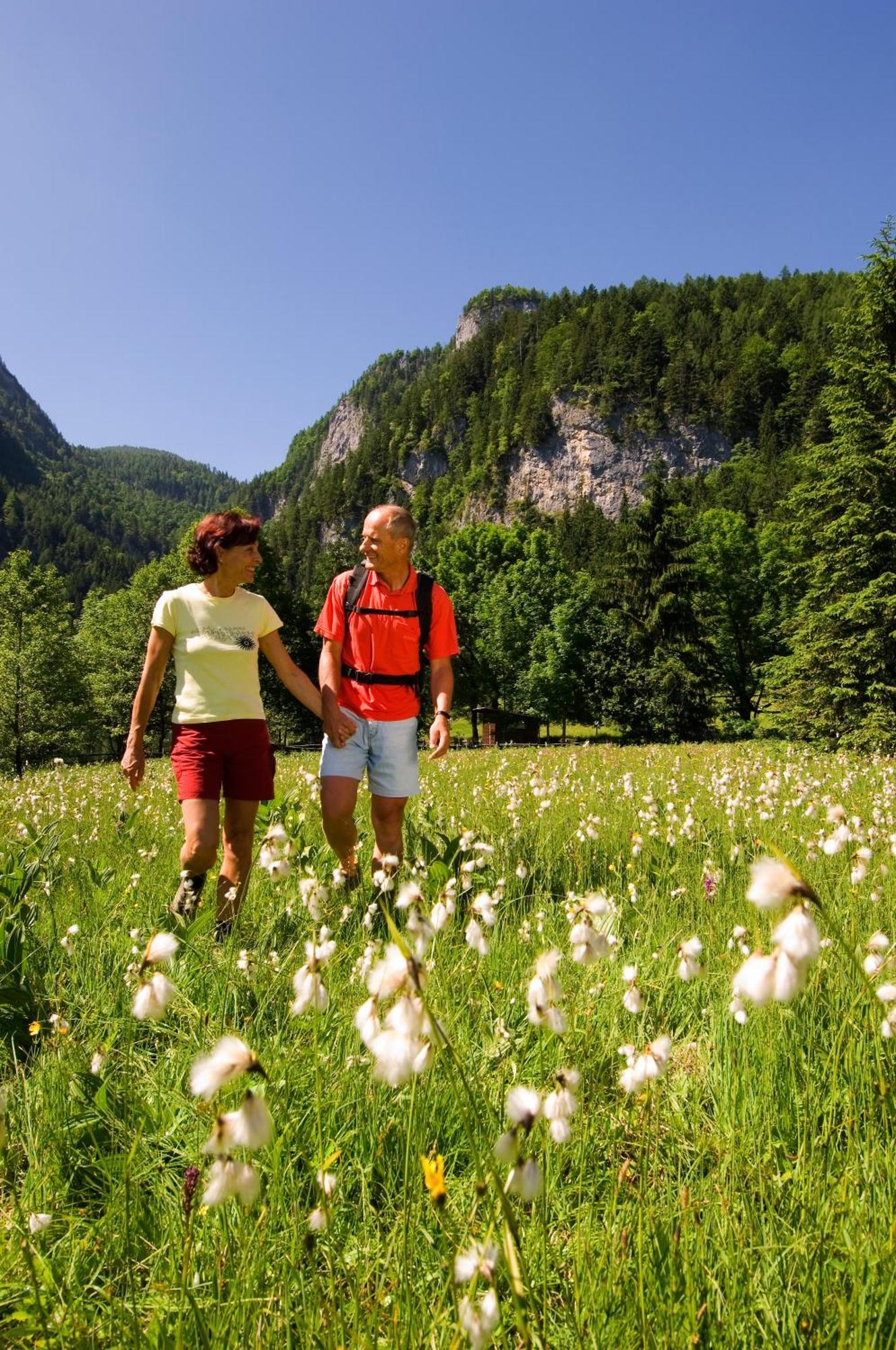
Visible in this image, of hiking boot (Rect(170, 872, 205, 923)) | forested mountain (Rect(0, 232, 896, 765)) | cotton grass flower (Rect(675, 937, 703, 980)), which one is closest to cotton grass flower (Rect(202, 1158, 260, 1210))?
cotton grass flower (Rect(675, 937, 703, 980))

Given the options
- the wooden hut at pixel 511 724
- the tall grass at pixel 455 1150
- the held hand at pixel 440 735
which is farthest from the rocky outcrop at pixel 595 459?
the tall grass at pixel 455 1150

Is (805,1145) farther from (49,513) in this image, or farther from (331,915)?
(49,513)

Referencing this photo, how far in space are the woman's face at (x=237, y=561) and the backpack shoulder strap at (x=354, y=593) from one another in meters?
0.64

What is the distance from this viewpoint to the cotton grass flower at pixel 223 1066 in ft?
2.94

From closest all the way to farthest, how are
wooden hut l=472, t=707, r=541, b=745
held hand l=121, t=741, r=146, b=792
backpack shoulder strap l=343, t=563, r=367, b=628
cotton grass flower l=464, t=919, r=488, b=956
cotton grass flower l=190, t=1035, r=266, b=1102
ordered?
cotton grass flower l=190, t=1035, r=266, b=1102, cotton grass flower l=464, t=919, r=488, b=956, held hand l=121, t=741, r=146, b=792, backpack shoulder strap l=343, t=563, r=367, b=628, wooden hut l=472, t=707, r=541, b=745

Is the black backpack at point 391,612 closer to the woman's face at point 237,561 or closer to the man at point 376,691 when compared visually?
the man at point 376,691

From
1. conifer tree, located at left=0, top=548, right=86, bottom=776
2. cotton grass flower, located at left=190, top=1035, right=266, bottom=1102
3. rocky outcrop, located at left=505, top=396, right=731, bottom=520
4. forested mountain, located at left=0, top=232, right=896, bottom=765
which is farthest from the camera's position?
rocky outcrop, located at left=505, top=396, right=731, bottom=520

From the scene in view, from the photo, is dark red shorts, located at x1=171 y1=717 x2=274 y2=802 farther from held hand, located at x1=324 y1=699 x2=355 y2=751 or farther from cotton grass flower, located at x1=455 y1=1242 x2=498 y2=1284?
cotton grass flower, located at x1=455 y1=1242 x2=498 y2=1284

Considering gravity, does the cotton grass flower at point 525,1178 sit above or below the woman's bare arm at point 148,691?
below

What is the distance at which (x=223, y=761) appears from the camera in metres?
4.46

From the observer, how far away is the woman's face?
4.37 meters

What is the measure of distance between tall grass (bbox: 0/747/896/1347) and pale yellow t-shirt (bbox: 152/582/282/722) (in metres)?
1.12

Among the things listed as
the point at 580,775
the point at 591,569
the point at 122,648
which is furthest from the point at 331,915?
the point at 591,569

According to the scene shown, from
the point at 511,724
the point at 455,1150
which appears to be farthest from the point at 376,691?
the point at 511,724
